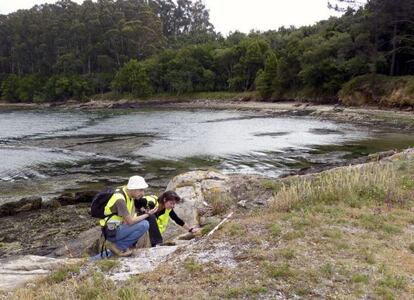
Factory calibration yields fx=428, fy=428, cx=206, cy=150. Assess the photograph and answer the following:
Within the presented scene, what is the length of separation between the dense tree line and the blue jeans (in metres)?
50.3

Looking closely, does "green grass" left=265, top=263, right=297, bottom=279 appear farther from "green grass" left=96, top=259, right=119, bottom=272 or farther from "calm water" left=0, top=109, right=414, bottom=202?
"calm water" left=0, top=109, right=414, bottom=202

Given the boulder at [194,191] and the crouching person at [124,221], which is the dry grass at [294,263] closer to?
the crouching person at [124,221]

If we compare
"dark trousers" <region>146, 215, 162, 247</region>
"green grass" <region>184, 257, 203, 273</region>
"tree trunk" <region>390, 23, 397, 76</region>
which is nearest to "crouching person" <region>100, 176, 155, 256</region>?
"dark trousers" <region>146, 215, 162, 247</region>

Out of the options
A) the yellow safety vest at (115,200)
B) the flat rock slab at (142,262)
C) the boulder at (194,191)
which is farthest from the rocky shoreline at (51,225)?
the flat rock slab at (142,262)

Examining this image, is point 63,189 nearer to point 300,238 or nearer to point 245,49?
point 300,238

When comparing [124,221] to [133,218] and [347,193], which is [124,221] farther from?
[347,193]

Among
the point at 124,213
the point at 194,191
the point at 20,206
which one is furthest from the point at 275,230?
the point at 20,206

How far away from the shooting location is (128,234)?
848cm

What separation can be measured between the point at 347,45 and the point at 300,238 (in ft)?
181

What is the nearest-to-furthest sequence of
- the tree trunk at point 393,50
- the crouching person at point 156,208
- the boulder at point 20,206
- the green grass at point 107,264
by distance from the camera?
1. the green grass at point 107,264
2. the crouching person at point 156,208
3. the boulder at point 20,206
4. the tree trunk at point 393,50

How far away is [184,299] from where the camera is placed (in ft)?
18.9

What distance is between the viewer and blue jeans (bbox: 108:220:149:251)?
8398 mm

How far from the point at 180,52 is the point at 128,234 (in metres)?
Answer: 89.1

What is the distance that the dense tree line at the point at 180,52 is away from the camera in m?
56.5
